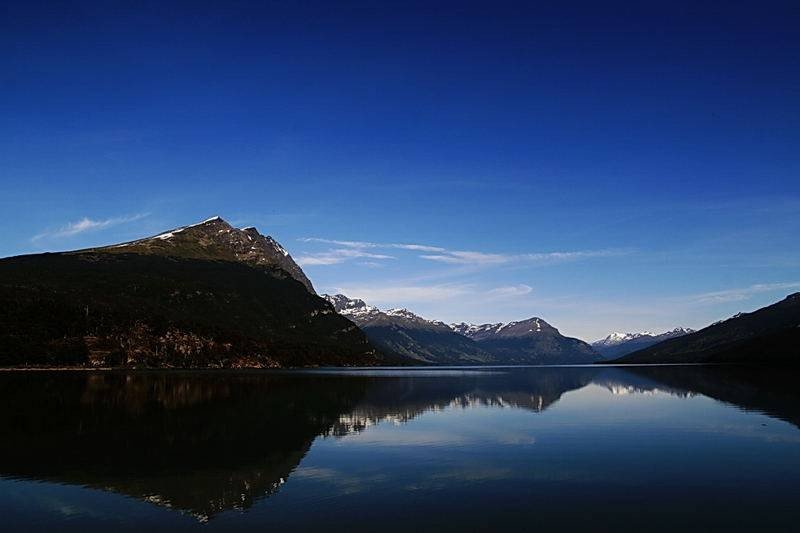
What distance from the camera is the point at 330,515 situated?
33.2m

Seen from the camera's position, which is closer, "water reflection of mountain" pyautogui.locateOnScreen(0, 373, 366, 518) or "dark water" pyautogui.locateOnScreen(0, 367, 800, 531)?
"dark water" pyautogui.locateOnScreen(0, 367, 800, 531)

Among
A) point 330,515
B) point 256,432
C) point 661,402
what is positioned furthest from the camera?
point 661,402

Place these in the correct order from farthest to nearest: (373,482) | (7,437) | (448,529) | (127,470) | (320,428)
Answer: (320,428), (7,437), (127,470), (373,482), (448,529)

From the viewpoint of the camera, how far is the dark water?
1286 inches

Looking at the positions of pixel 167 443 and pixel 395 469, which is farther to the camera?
pixel 167 443

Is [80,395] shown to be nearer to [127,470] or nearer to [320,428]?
[320,428]

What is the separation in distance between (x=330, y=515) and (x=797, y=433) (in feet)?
194

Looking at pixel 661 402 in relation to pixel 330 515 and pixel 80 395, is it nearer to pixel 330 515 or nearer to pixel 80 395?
pixel 330 515

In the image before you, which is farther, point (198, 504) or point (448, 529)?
point (198, 504)

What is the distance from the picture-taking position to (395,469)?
156 feet

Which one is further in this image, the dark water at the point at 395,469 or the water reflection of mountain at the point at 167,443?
the water reflection of mountain at the point at 167,443

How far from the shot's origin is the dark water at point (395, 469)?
32672 mm

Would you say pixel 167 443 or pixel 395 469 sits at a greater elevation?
pixel 167 443

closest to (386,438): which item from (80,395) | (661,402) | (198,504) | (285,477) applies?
(285,477)
